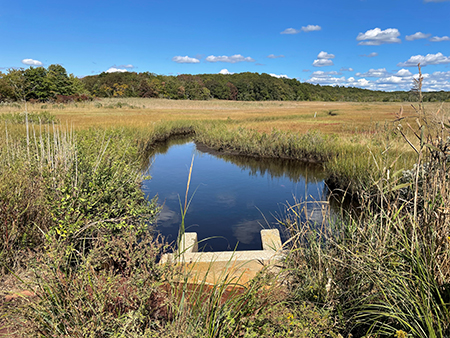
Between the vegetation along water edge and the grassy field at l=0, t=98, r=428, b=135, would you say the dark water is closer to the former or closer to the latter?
the vegetation along water edge

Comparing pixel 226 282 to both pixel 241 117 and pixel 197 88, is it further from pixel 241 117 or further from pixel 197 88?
pixel 197 88

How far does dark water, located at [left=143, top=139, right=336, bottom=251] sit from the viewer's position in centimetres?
690

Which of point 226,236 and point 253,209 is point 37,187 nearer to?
point 226,236

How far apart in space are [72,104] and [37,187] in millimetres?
45801

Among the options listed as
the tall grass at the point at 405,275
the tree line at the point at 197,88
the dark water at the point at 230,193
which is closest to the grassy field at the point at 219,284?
the tall grass at the point at 405,275

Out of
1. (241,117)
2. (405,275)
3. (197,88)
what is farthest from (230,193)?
(197,88)

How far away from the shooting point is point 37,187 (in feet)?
14.1

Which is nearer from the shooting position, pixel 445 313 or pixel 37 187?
pixel 445 313

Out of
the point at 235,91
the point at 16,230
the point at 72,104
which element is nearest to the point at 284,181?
the point at 16,230

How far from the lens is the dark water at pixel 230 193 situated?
6.90m

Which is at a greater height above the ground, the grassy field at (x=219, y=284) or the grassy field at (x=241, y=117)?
the grassy field at (x=241, y=117)

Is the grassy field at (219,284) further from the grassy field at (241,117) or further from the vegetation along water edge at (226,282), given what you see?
the grassy field at (241,117)

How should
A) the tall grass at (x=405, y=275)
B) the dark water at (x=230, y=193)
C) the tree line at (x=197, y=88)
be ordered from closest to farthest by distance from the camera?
the tall grass at (x=405, y=275) < the dark water at (x=230, y=193) < the tree line at (x=197, y=88)

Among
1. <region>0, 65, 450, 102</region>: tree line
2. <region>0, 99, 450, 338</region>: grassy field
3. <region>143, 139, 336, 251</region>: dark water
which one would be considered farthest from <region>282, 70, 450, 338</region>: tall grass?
<region>0, 65, 450, 102</region>: tree line
